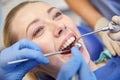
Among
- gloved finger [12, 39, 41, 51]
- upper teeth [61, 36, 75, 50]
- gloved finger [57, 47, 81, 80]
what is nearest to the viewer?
gloved finger [57, 47, 81, 80]

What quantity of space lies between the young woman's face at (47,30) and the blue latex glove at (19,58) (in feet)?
0.59

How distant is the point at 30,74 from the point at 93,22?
0.58m

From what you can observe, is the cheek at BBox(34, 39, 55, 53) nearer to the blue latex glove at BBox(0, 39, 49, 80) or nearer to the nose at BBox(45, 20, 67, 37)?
the nose at BBox(45, 20, 67, 37)

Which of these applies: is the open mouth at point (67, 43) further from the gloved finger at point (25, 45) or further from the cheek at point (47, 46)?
the gloved finger at point (25, 45)

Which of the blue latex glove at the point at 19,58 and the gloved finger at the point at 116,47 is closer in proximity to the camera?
the blue latex glove at the point at 19,58

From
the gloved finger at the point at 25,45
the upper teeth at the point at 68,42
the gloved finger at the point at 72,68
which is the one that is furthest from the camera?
the upper teeth at the point at 68,42

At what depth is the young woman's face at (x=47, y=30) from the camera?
1.37 m

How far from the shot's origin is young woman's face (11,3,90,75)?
1.37 meters

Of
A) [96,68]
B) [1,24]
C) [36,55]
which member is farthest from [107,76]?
[1,24]

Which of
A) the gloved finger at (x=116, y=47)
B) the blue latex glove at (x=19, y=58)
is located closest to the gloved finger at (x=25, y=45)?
the blue latex glove at (x=19, y=58)

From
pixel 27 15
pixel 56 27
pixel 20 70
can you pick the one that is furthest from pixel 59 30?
pixel 20 70

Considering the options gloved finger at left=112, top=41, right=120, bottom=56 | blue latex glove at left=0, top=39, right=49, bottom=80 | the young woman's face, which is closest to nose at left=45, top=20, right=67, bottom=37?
the young woman's face

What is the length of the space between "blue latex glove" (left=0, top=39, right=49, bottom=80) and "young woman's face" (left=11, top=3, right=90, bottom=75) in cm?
18

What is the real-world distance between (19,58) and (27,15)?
0.34 meters
